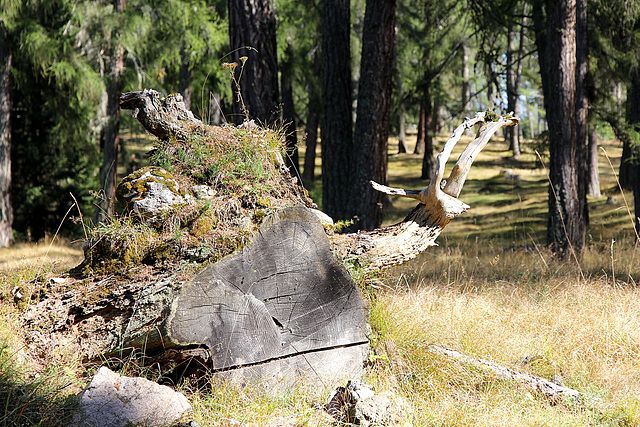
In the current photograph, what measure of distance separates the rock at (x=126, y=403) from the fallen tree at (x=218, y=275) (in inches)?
11.1

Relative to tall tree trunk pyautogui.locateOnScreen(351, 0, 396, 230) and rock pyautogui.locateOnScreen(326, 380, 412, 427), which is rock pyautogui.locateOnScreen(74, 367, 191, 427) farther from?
tall tree trunk pyautogui.locateOnScreen(351, 0, 396, 230)

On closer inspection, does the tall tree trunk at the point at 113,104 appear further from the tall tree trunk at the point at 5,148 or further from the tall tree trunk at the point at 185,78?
the tall tree trunk at the point at 5,148

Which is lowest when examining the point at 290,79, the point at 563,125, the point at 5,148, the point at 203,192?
the point at 203,192

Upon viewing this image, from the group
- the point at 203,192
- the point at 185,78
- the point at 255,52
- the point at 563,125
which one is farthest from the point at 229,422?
the point at 185,78

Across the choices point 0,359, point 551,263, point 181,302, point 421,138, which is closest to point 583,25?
point 551,263

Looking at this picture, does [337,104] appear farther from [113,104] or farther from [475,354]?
[113,104]

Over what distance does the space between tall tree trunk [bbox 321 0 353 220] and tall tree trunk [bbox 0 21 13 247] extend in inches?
382

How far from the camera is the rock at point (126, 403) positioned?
8.64 ft

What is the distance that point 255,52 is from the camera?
649 cm

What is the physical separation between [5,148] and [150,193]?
478 inches

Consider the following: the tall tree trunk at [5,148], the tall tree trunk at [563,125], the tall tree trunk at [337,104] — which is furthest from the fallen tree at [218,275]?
the tall tree trunk at [5,148]

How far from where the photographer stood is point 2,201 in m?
13.2

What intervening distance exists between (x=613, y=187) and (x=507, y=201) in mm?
5076

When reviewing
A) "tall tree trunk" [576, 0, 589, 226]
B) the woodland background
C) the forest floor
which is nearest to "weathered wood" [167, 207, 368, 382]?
the forest floor
